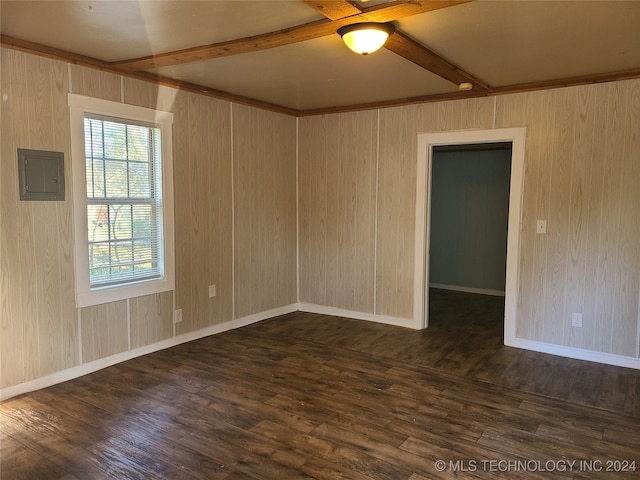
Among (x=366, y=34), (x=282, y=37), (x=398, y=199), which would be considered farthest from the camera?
(x=398, y=199)

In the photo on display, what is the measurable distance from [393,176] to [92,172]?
2910mm

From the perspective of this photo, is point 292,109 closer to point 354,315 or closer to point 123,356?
point 354,315

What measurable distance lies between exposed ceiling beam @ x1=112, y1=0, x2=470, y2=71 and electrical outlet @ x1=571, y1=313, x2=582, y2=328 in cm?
295

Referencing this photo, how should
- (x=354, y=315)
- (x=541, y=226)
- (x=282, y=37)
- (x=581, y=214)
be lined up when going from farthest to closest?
(x=354, y=315) → (x=541, y=226) → (x=581, y=214) → (x=282, y=37)

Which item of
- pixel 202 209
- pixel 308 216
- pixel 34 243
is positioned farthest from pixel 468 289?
pixel 34 243

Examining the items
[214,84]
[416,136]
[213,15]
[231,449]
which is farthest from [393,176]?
[231,449]

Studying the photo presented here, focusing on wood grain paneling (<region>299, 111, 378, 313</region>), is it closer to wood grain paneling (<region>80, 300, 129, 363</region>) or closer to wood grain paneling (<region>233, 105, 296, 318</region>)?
wood grain paneling (<region>233, 105, 296, 318</region>)

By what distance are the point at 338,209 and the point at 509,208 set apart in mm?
1859

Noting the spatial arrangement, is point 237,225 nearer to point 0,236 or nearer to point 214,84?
point 214,84

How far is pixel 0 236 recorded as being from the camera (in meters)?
3.05

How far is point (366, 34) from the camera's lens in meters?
2.57

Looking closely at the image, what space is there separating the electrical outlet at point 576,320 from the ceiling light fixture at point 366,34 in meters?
2.93

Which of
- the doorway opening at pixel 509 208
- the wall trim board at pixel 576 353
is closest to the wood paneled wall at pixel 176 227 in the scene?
the doorway opening at pixel 509 208

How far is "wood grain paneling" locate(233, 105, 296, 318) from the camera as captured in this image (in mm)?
4891
